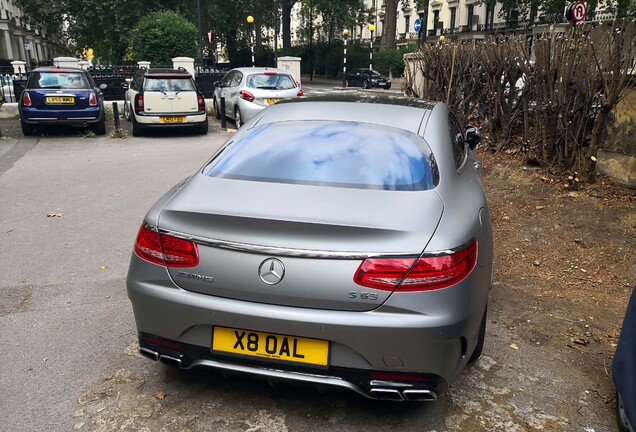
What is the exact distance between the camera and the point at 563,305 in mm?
4418

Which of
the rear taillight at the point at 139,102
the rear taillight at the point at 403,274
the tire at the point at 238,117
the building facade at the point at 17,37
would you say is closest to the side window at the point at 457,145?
the rear taillight at the point at 403,274

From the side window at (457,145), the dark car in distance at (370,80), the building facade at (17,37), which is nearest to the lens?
the side window at (457,145)

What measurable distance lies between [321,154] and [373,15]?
215 ft

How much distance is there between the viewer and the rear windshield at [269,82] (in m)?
14.4

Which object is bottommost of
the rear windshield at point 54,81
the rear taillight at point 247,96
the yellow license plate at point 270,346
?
the yellow license plate at point 270,346

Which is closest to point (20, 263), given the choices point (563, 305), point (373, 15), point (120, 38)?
point (563, 305)

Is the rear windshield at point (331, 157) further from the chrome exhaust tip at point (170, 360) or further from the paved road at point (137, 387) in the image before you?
the paved road at point (137, 387)

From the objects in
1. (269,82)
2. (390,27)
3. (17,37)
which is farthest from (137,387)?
(17,37)

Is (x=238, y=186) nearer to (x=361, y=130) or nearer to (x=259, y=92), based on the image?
(x=361, y=130)

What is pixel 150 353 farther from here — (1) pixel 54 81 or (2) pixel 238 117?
(2) pixel 238 117

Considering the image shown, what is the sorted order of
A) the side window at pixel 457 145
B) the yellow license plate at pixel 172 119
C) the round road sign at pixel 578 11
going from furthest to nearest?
the yellow license plate at pixel 172 119
the round road sign at pixel 578 11
the side window at pixel 457 145

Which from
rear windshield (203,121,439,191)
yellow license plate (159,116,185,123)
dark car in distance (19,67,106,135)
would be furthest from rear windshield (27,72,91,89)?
rear windshield (203,121,439,191)

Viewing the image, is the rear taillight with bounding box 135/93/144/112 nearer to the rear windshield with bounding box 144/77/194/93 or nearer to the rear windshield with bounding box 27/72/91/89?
the rear windshield with bounding box 144/77/194/93

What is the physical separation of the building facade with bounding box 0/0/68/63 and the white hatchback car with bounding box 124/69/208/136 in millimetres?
42167
